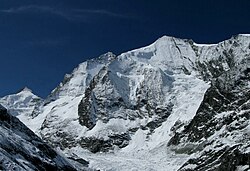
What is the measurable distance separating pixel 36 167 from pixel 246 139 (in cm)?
10128

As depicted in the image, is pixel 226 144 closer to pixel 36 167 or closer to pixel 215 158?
pixel 215 158

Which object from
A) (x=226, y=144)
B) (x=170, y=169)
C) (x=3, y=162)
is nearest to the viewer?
(x=3, y=162)

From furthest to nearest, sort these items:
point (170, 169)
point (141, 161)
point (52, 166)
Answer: point (141, 161), point (170, 169), point (52, 166)

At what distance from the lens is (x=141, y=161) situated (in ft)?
654

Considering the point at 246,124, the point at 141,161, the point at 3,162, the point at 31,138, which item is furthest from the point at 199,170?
the point at 3,162

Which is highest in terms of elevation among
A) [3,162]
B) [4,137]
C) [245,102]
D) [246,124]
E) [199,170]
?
[245,102]

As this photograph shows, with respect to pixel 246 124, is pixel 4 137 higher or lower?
lower

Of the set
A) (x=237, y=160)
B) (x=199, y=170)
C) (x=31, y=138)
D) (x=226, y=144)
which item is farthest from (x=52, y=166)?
(x=226, y=144)

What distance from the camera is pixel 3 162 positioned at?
61.9 m

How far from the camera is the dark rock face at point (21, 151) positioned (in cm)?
6562

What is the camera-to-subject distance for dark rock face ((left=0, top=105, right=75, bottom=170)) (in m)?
65.6

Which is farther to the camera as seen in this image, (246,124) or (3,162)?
(246,124)

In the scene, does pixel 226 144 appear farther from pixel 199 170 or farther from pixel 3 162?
pixel 3 162

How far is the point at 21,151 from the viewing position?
238 ft
